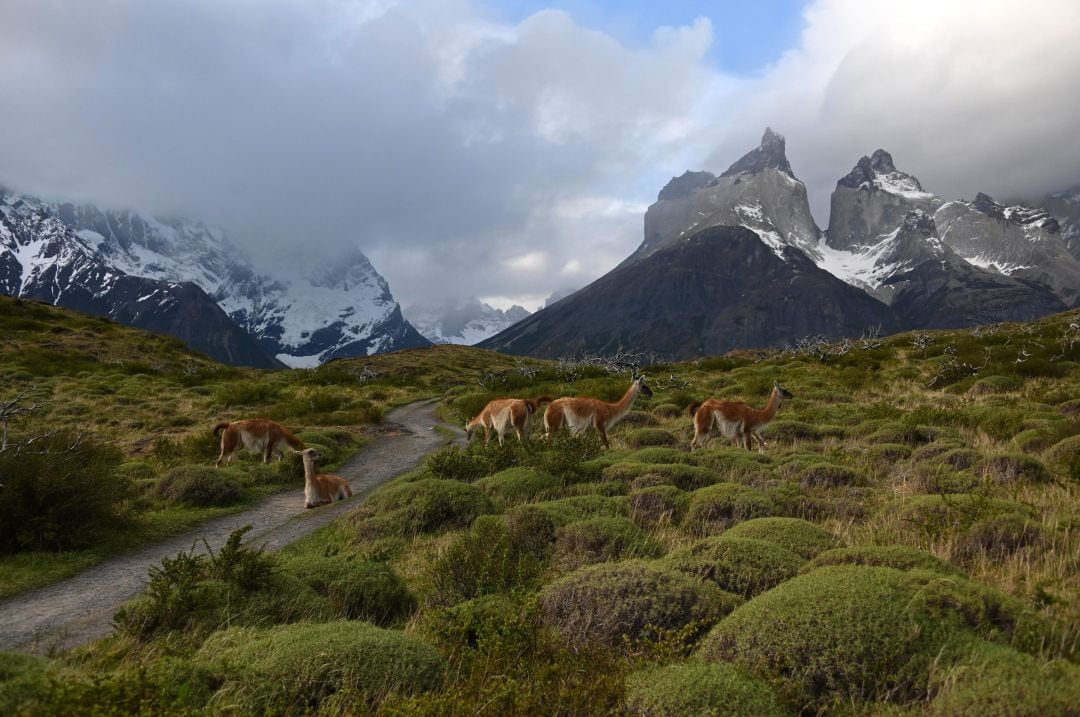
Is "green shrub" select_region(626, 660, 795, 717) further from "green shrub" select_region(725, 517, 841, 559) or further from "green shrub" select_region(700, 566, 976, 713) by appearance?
"green shrub" select_region(725, 517, 841, 559)

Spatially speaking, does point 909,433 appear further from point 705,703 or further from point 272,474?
point 272,474

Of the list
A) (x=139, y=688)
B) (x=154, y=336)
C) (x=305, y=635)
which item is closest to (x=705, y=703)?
(x=305, y=635)

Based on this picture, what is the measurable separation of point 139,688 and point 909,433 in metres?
14.0

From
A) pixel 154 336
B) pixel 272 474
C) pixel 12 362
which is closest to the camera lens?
pixel 272 474

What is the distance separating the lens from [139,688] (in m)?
3.43

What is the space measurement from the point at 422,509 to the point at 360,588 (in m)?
3.15

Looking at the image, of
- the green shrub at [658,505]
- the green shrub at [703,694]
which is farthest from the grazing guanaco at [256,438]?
the green shrub at [703,694]

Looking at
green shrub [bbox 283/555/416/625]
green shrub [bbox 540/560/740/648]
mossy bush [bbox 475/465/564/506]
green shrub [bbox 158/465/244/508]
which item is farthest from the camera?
green shrub [bbox 158/465/244/508]

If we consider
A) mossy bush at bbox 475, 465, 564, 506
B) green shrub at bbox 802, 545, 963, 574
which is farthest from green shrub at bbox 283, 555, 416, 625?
green shrub at bbox 802, 545, 963, 574

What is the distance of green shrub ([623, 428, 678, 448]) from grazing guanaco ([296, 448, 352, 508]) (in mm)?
6943

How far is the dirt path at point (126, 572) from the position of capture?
5934 mm

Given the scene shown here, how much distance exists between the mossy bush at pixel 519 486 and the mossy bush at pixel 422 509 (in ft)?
1.95

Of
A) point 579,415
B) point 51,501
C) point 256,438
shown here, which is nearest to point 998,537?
point 579,415

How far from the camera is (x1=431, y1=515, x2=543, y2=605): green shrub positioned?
6.09 metres
